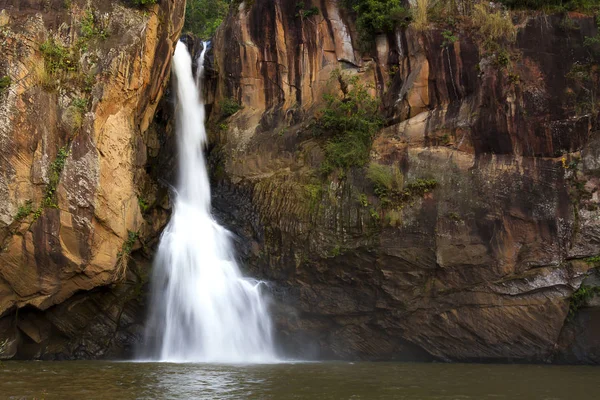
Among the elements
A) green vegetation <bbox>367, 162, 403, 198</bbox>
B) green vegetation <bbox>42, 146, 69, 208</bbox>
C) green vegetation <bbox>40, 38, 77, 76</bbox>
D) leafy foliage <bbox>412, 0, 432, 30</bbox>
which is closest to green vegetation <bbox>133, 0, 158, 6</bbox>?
green vegetation <bbox>40, 38, 77, 76</bbox>

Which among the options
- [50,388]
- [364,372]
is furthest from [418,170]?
[50,388]

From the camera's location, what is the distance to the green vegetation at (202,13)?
32.5m

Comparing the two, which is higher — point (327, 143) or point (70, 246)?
point (327, 143)

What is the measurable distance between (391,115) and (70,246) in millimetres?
11067

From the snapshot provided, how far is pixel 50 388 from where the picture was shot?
10344 millimetres

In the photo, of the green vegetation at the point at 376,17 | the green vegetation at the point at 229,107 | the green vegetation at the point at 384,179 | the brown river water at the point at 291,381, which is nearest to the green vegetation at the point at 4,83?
the brown river water at the point at 291,381

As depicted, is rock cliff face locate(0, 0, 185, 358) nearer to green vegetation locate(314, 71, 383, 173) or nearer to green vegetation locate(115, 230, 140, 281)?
green vegetation locate(115, 230, 140, 281)

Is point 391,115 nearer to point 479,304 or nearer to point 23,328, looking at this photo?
point 479,304

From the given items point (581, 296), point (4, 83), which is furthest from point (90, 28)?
point (581, 296)

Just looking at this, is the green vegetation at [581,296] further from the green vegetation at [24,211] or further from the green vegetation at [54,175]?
the green vegetation at [24,211]

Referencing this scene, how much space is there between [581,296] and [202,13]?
2612 centimetres

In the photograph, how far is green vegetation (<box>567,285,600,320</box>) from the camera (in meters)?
15.4

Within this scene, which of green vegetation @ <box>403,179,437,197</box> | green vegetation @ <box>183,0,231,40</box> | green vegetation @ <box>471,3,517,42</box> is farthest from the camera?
green vegetation @ <box>183,0,231,40</box>

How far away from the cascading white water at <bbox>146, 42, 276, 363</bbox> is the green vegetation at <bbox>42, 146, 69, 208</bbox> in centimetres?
393
